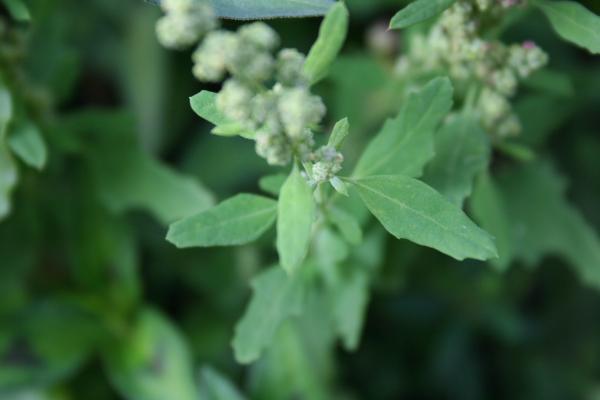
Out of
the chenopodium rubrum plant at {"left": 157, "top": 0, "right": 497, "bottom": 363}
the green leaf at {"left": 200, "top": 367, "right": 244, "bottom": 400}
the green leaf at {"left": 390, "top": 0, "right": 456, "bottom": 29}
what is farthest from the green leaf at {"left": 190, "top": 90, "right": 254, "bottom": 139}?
the green leaf at {"left": 200, "top": 367, "right": 244, "bottom": 400}

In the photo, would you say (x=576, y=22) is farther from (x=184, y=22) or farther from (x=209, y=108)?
(x=184, y=22)

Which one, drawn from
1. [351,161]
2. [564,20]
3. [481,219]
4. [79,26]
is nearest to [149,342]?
[351,161]

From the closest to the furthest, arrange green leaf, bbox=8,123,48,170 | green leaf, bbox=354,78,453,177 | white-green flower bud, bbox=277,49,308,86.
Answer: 1. white-green flower bud, bbox=277,49,308,86
2. green leaf, bbox=354,78,453,177
3. green leaf, bbox=8,123,48,170

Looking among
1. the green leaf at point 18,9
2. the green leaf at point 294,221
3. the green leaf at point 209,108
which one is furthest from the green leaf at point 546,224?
the green leaf at point 18,9

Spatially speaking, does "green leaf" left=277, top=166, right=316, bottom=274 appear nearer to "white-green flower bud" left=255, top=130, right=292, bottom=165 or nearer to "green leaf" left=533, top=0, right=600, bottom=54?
"white-green flower bud" left=255, top=130, right=292, bottom=165

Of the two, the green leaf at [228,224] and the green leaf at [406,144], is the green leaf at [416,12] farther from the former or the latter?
the green leaf at [228,224]

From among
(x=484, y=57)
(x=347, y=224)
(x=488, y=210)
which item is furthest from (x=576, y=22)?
(x=347, y=224)

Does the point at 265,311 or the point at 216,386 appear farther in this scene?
the point at 216,386
